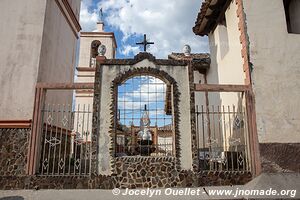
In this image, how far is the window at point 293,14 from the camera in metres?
8.98

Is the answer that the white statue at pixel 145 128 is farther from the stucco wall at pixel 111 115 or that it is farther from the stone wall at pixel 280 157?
the stone wall at pixel 280 157

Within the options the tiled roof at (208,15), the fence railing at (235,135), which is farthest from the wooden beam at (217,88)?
the tiled roof at (208,15)

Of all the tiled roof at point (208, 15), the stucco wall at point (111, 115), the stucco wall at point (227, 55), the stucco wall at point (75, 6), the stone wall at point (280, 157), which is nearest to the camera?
the stucco wall at point (111, 115)

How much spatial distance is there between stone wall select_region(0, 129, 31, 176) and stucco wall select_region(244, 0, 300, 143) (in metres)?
6.79

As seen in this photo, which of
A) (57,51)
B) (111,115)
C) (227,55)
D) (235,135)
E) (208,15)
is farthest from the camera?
(208,15)

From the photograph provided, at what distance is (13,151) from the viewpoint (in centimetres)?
693

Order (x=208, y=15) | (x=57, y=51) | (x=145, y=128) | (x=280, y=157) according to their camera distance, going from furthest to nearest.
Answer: (x=208, y=15)
(x=57, y=51)
(x=145, y=128)
(x=280, y=157)

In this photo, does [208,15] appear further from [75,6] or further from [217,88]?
[75,6]

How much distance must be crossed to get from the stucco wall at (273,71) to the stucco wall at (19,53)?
678 cm

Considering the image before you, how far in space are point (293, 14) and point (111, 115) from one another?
7669 mm

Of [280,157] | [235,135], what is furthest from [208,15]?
[280,157]

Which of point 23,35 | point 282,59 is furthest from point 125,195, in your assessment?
point 282,59

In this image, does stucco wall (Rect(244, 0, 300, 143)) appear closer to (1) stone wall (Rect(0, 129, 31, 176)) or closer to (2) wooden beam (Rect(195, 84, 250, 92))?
(2) wooden beam (Rect(195, 84, 250, 92))

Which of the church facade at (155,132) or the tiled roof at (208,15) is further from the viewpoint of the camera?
the tiled roof at (208,15)
